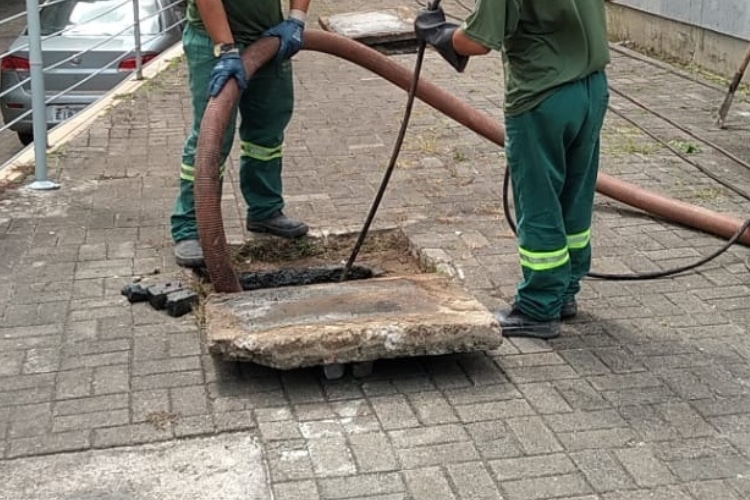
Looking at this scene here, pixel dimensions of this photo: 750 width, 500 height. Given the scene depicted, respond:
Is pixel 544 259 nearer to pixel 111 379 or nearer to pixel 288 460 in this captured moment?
pixel 288 460

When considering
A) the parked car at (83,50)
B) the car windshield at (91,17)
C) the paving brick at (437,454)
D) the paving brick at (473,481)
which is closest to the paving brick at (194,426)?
the paving brick at (437,454)

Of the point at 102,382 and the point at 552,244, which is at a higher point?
the point at 552,244

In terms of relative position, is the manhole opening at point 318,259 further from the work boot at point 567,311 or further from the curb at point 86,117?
the curb at point 86,117

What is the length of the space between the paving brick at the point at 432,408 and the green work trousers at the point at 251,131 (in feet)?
5.57

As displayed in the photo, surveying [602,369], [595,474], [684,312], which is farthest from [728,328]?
[595,474]

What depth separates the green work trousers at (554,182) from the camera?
4105mm

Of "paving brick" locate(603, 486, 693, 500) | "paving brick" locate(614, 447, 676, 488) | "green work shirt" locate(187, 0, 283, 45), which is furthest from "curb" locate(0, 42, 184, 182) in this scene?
"paving brick" locate(603, 486, 693, 500)

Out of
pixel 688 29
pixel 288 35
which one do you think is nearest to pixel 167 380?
pixel 288 35

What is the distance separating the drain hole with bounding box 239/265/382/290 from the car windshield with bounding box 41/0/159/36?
5031mm

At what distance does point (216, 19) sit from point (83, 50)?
4560 mm

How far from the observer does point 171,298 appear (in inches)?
180

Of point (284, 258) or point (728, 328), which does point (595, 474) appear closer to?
point (728, 328)

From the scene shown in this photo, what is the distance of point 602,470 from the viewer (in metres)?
3.33

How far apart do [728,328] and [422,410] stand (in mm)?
1493
